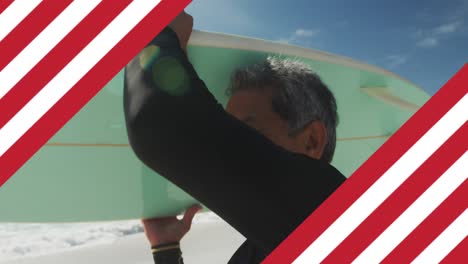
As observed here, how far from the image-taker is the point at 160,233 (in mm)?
1090

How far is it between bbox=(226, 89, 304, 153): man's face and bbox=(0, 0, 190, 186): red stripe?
0.23 m

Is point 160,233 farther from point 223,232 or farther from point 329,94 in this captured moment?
point 223,232

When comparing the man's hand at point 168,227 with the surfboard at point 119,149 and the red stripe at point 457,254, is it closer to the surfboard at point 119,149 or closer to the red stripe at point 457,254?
the surfboard at point 119,149

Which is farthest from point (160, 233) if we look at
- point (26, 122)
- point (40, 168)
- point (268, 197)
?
point (268, 197)

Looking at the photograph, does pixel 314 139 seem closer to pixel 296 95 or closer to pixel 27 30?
pixel 296 95

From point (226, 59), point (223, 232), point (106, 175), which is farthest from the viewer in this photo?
point (223, 232)

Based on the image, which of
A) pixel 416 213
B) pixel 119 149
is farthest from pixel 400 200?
pixel 119 149

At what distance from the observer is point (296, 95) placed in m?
0.68

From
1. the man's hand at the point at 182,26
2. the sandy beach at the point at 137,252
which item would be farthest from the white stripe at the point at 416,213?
the sandy beach at the point at 137,252

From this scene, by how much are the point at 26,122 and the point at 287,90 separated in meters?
0.52

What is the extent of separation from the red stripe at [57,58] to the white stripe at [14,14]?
11 cm

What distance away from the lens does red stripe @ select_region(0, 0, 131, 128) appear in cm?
64

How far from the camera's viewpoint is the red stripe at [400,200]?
A: 470 mm
